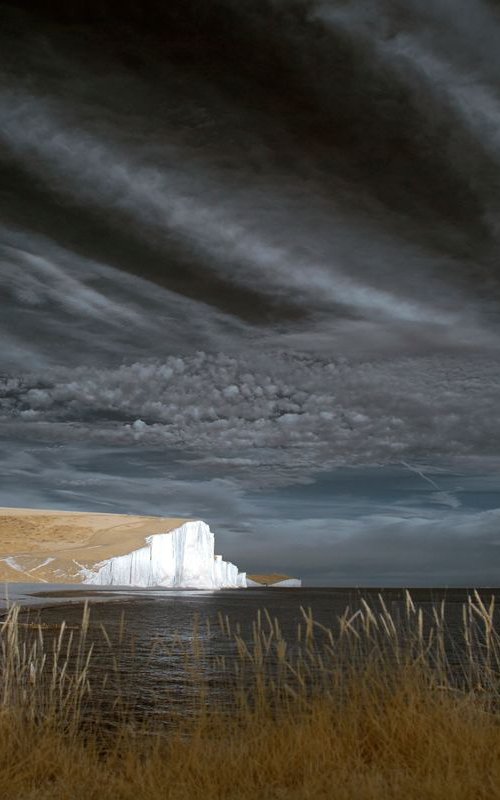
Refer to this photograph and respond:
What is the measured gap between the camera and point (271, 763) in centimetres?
594

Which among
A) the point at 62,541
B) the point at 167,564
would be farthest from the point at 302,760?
the point at 62,541

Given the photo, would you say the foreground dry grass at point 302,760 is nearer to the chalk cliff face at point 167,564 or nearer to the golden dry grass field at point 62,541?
the golden dry grass field at point 62,541

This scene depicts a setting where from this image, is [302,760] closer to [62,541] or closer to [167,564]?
[167,564]

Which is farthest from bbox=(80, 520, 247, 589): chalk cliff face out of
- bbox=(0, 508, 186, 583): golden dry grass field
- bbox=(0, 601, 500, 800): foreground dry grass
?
bbox=(0, 601, 500, 800): foreground dry grass

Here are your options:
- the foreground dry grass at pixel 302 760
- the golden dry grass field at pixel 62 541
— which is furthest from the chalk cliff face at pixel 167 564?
the foreground dry grass at pixel 302 760

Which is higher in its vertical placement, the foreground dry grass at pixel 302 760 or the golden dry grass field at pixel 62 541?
the golden dry grass field at pixel 62 541

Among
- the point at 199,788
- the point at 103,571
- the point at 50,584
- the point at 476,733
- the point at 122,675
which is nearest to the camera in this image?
the point at 199,788

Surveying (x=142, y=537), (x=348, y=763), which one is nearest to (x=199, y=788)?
(x=348, y=763)

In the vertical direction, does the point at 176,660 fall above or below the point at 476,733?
below

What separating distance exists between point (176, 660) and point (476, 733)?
17.9m

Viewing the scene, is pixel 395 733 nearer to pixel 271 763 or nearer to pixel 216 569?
pixel 271 763

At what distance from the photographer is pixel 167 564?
106 m

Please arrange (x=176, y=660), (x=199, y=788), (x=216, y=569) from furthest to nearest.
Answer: (x=216, y=569), (x=176, y=660), (x=199, y=788)

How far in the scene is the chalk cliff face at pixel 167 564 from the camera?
99.1 metres
